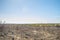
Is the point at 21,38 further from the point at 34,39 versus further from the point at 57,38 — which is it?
the point at 57,38

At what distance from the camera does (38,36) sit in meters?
7.41

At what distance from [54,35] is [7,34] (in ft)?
11.0

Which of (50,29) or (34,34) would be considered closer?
(34,34)

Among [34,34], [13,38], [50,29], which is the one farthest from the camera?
[50,29]

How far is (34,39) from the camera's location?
282 inches

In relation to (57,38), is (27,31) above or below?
above

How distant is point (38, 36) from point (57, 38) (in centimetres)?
134

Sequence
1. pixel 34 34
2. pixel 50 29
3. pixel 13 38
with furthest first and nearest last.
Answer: pixel 50 29 < pixel 34 34 < pixel 13 38

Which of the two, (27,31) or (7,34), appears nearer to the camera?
(7,34)

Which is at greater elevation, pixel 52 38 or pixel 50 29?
pixel 50 29

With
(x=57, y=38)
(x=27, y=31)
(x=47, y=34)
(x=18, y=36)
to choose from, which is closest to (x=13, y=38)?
(x=18, y=36)

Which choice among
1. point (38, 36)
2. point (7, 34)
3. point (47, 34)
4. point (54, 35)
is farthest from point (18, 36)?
point (54, 35)

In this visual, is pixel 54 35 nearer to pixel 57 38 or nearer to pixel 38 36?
pixel 57 38

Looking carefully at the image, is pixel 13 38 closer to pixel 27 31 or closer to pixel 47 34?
pixel 27 31
